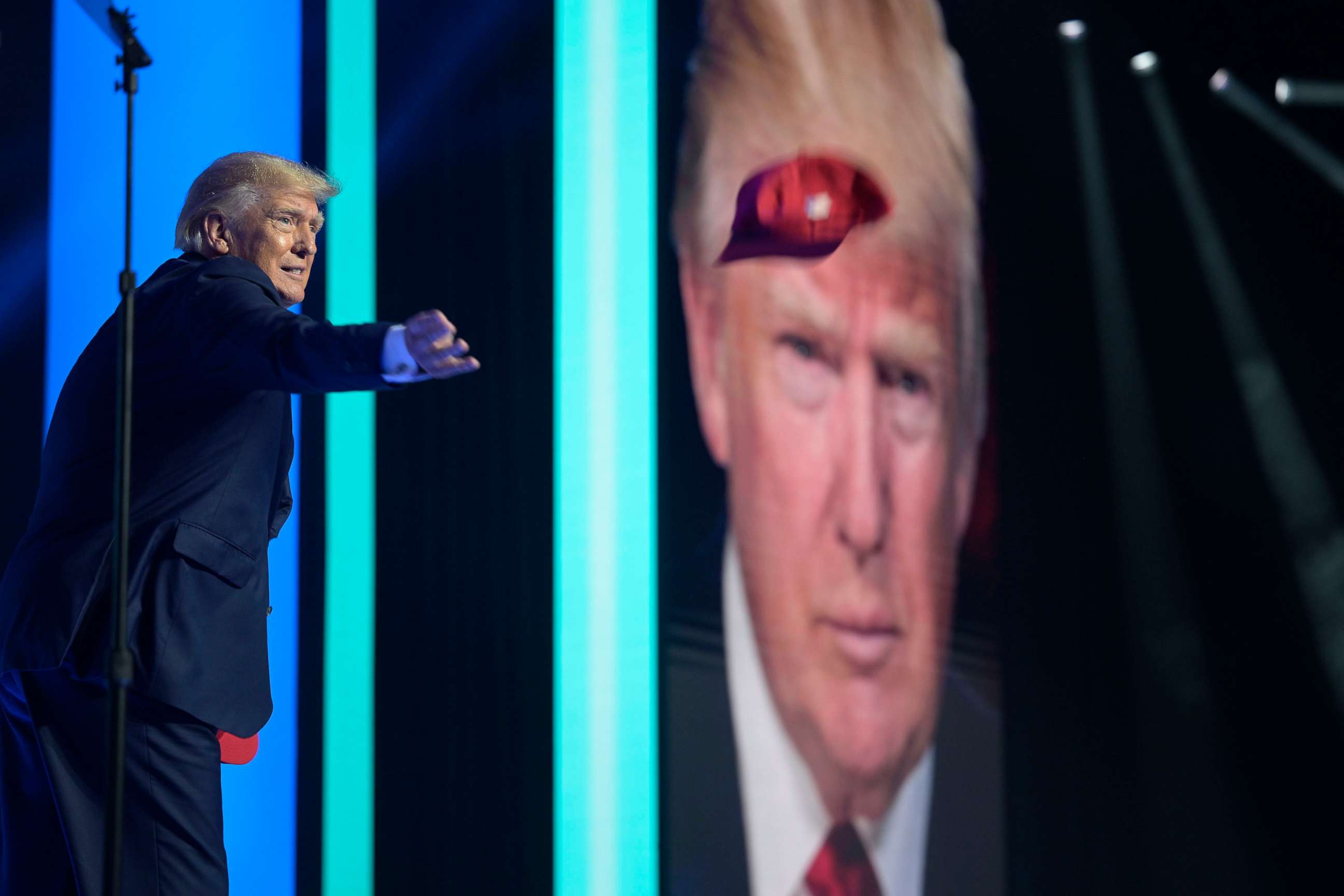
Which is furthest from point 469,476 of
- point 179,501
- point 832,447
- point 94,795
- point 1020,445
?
point 1020,445

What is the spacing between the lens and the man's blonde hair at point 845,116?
2070mm

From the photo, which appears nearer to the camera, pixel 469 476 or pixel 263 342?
pixel 263 342

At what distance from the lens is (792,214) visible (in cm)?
207

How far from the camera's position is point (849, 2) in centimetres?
213

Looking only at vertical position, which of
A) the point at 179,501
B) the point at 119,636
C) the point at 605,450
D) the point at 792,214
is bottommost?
the point at 119,636

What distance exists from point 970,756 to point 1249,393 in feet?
2.62

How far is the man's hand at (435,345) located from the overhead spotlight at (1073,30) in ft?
5.01

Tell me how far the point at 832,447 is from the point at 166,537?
1.15 meters

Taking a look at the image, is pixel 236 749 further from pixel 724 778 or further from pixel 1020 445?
pixel 1020 445

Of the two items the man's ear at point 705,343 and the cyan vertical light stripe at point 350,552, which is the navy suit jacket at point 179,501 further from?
the man's ear at point 705,343

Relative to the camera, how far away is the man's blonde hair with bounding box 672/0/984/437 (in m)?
2.07

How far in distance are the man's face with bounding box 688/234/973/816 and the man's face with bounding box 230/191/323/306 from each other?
0.77m

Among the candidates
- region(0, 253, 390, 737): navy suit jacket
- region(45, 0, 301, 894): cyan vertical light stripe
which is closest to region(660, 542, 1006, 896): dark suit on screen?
region(45, 0, 301, 894): cyan vertical light stripe

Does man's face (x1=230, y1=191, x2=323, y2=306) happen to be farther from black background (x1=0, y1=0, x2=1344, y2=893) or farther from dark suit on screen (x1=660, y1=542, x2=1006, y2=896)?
dark suit on screen (x1=660, y1=542, x2=1006, y2=896)
